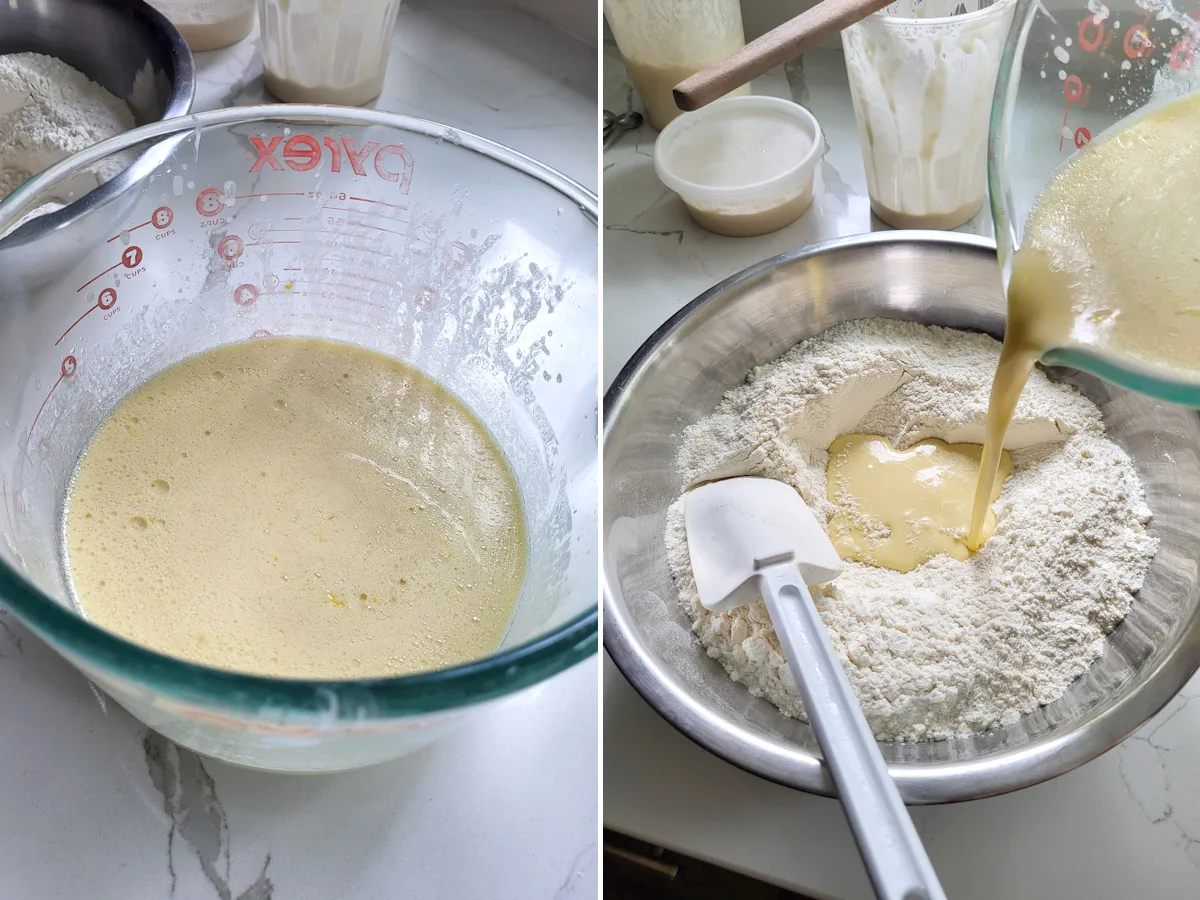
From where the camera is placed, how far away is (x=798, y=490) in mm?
767

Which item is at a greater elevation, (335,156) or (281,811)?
(335,156)

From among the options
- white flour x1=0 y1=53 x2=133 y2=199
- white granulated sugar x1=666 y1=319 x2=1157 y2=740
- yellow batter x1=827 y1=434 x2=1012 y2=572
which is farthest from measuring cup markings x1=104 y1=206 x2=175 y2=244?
yellow batter x1=827 y1=434 x2=1012 y2=572

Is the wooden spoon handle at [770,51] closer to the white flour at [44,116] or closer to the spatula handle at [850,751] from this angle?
the spatula handle at [850,751]

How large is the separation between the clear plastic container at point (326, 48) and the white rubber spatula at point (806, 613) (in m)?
0.49

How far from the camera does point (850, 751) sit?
1.76 feet

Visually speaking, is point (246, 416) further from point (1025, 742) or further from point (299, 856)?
point (1025, 742)

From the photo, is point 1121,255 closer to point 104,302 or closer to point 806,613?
point 806,613

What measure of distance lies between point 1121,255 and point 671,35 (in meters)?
0.55

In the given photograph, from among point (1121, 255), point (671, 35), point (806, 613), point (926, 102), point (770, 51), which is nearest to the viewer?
point (1121, 255)

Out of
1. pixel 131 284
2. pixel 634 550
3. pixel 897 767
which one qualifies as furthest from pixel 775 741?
pixel 131 284

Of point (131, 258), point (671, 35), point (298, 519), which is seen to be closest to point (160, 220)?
point (131, 258)

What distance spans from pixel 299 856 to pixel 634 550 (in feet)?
0.91

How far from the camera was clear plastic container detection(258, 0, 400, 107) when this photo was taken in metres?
0.91

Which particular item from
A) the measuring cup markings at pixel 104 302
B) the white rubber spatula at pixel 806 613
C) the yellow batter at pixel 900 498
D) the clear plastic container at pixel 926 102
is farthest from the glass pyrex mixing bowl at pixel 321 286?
the clear plastic container at pixel 926 102
